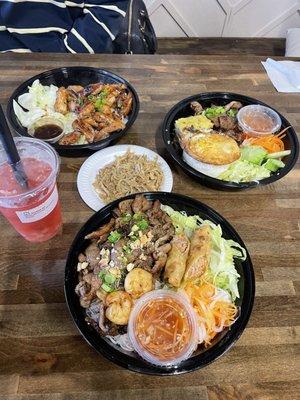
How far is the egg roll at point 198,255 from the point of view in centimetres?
130

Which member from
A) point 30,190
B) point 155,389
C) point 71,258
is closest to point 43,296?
point 71,258

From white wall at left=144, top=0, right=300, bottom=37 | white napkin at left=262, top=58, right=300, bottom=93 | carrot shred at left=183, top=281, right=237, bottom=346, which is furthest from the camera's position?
white wall at left=144, top=0, right=300, bottom=37

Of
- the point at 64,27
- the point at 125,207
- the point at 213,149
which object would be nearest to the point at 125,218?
the point at 125,207

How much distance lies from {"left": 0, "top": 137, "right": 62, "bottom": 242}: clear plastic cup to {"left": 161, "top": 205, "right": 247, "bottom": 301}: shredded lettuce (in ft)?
1.77

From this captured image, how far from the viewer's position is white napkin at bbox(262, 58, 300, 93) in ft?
7.65

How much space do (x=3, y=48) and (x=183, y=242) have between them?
2.29 meters

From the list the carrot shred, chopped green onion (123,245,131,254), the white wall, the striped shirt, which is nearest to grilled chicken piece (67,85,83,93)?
the striped shirt

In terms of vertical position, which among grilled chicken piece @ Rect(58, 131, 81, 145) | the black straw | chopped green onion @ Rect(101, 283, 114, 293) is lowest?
chopped green onion @ Rect(101, 283, 114, 293)

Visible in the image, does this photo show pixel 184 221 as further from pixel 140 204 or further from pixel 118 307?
pixel 118 307

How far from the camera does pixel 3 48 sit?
8.63 ft

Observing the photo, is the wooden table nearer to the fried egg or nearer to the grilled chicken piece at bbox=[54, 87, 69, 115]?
the fried egg

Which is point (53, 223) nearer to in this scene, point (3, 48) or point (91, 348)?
point (91, 348)

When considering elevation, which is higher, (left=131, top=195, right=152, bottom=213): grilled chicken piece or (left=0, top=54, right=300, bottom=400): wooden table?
(left=131, top=195, right=152, bottom=213): grilled chicken piece

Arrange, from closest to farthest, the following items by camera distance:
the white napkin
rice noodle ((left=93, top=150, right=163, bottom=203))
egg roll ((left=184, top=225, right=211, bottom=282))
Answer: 1. egg roll ((left=184, top=225, right=211, bottom=282))
2. rice noodle ((left=93, top=150, right=163, bottom=203))
3. the white napkin
